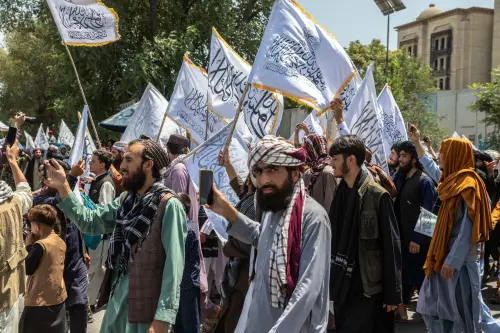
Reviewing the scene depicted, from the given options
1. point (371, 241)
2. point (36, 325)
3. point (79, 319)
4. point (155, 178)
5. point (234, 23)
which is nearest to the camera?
point (155, 178)

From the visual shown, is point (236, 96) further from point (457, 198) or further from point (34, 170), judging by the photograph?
point (34, 170)

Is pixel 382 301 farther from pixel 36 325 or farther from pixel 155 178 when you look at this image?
pixel 36 325

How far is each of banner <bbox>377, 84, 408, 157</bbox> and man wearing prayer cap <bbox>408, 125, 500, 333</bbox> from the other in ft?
14.0

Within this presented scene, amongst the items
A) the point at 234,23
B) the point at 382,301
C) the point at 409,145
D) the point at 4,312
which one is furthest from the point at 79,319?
the point at 234,23

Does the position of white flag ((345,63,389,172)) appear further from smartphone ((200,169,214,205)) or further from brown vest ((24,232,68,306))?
smartphone ((200,169,214,205))

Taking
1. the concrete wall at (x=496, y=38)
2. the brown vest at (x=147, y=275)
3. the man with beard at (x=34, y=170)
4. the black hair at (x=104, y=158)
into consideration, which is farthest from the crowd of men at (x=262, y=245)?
the concrete wall at (x=496, y=38)

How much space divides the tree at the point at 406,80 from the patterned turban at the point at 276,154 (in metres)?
32.6

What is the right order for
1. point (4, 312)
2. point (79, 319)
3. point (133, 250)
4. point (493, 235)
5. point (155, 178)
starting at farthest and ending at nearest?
point (493, 235)
point (79, 319)
point (4, 312)
point (155, 178)
point (133, 250)

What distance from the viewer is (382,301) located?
16.2 ft

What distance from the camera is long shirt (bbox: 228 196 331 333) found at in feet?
10.3

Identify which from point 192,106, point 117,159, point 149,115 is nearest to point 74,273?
point 117,159

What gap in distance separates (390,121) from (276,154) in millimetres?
7260

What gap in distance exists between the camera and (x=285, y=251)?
3.26m

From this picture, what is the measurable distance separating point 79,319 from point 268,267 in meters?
3.07
